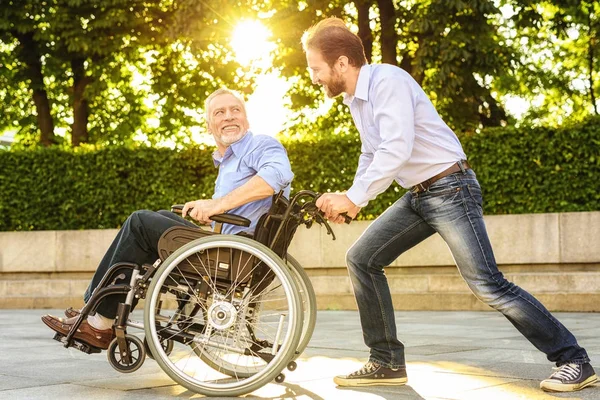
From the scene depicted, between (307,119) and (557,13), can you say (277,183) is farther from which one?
(307,119)

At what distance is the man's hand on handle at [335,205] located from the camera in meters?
4.58

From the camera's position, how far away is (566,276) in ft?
34.8

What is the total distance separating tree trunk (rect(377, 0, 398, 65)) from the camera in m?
17.1

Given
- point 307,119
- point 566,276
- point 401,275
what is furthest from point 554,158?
point 307,119

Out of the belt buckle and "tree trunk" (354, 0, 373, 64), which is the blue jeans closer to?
the belt buckle

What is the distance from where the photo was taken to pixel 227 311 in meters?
4.61

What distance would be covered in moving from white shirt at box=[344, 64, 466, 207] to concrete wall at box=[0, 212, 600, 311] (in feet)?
20.6

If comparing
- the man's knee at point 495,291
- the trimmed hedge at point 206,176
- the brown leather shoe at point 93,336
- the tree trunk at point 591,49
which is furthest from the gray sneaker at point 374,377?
the tree trunk at point 591,49

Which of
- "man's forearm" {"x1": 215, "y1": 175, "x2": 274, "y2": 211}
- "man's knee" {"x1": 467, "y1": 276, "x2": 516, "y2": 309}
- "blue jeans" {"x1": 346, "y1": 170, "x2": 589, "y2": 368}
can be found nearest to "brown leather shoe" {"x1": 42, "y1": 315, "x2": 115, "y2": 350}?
"man's forearm" {"x1": 215, "y1": 175, "x2": 274, "y2": 211}

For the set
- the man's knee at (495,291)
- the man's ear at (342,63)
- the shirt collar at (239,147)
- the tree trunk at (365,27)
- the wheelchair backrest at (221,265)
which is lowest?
the man's knee at (495,291)

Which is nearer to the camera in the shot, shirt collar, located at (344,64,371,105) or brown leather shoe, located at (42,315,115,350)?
shirt collar, located at (344,64,371,105)

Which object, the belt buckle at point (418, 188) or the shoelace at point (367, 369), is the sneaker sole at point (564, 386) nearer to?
the shoelace at point (367, 369)

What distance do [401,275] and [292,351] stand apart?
7.29m

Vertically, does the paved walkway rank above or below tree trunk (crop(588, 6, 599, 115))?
below
